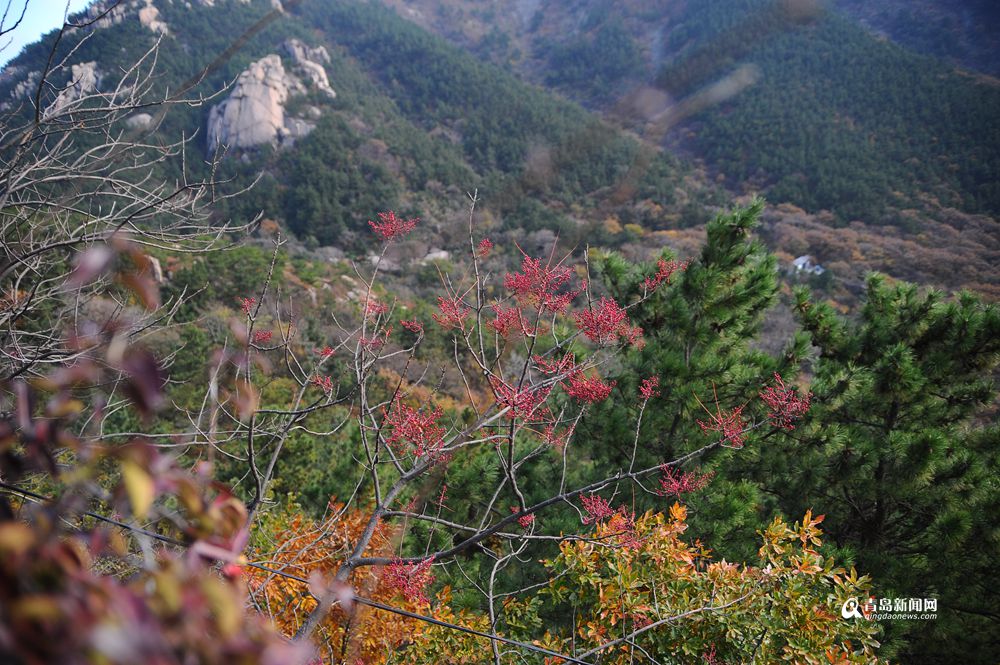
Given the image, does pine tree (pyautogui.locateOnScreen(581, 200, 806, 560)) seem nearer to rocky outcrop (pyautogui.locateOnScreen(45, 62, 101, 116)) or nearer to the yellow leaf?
rocky outcrop (pyautogui.locateOnScreen(45, 62, 101, 116))

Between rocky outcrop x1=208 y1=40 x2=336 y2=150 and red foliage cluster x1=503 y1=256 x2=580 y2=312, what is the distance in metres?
41.1

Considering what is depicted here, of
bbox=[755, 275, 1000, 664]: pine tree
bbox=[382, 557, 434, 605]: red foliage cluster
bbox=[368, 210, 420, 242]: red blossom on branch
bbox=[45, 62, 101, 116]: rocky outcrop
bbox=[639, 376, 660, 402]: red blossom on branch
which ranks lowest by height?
bbox=[755, 275, 1000, 664]: pine tree

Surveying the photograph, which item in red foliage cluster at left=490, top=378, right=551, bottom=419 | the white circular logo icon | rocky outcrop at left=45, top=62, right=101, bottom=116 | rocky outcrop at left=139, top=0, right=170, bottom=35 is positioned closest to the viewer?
red foliage cluster at left=490, top=378, right=551, bottom=419

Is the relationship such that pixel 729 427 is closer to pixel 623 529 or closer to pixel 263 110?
pixel 623 529

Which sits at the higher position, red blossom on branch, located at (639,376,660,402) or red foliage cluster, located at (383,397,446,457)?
red foliage cluster, located at (383,397,446,457)

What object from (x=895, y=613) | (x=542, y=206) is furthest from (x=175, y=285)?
(x=895, y=613)

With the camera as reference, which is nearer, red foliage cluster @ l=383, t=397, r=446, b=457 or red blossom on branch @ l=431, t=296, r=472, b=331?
red foliage cluster @ l=383, t=397, r=446, b=457

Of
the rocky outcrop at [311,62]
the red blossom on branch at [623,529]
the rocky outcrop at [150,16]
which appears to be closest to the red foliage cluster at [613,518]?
the red blossom on branch at [623,529]

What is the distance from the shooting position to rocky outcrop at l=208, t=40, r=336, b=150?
127ft

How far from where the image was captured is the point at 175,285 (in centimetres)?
1805

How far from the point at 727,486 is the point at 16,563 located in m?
5.12

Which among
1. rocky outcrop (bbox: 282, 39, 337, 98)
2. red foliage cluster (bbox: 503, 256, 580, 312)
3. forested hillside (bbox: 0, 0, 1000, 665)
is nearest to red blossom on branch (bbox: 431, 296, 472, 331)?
forested hillside (bbox: 0, 0, 1000, 665)

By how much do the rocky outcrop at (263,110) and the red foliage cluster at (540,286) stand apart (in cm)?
4110

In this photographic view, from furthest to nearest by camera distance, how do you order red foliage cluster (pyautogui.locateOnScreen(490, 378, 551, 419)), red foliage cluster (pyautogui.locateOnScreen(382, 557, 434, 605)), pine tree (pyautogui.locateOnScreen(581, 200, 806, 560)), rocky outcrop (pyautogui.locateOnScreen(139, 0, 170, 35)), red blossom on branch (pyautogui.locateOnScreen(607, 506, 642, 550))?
rocky outcrop (pyautogui.locateOnScreen(139, 0, 170, 35)) < pine tree (pyautogui.locateOnScreen(581, 200, 806, 560)) < red blossom on branch (pyautogui.locateOnScreen(607, 506, 642, 550)) < red foliage cluster (pyautogui.locateOnScreen(382, 557, 434, 605)) < red foliage cluster (pyautogui.locateOnScreen(490, 378, 551, 419))
